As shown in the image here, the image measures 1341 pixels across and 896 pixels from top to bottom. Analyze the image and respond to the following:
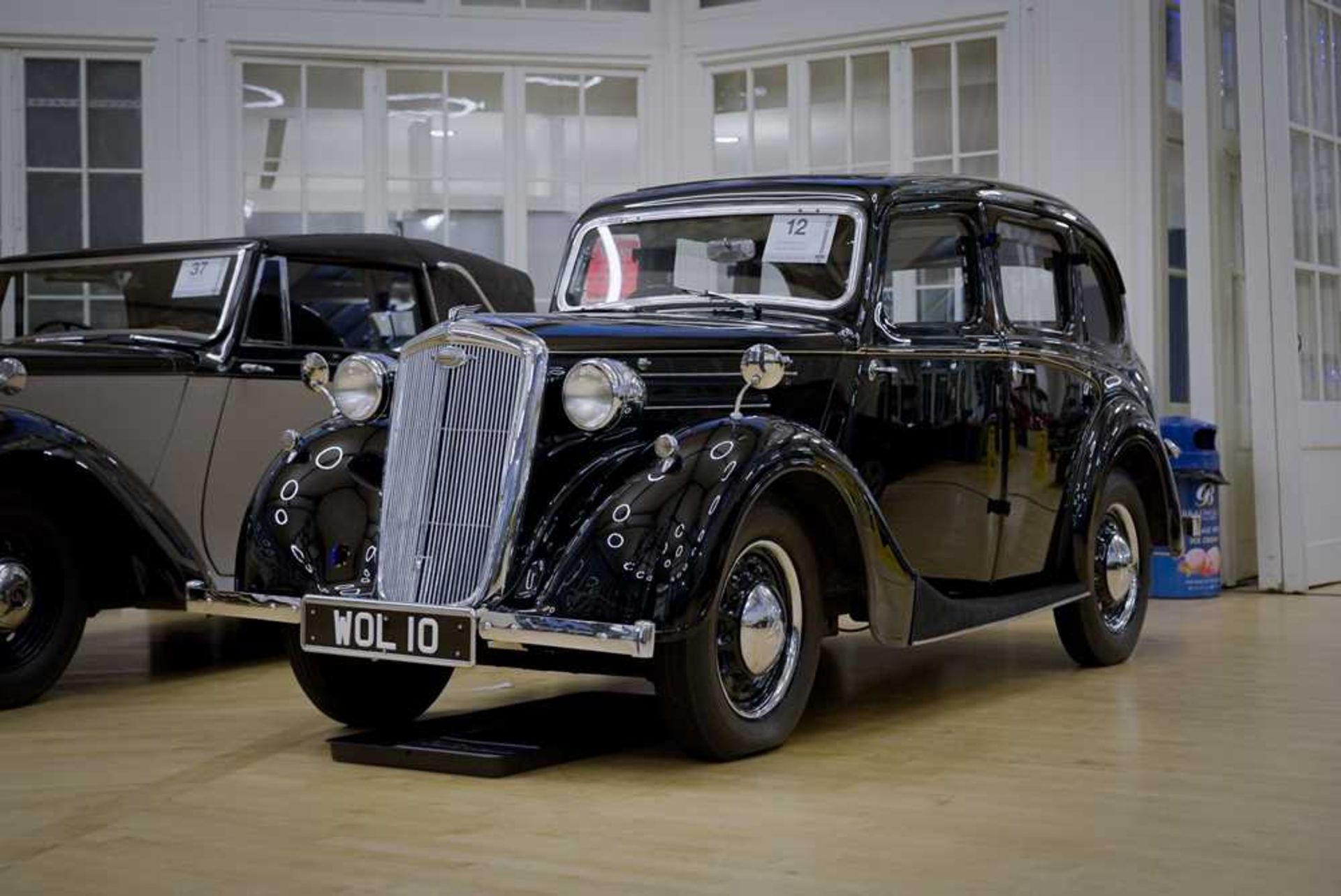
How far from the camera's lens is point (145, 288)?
6055 mm

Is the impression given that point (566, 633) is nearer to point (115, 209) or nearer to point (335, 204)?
point (335, 204)

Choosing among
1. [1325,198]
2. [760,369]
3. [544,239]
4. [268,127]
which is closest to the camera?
[760,369]

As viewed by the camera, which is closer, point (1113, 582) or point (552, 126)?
point (1113, 582)

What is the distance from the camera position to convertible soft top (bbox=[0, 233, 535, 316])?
6.09m

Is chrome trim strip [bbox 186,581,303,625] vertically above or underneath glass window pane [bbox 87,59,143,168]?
underneath

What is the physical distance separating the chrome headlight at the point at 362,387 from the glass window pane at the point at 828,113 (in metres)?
5.45

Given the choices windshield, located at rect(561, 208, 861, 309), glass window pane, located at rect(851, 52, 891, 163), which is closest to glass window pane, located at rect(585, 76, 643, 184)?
glass window pane, located at rect(851, 52, 891, 163)

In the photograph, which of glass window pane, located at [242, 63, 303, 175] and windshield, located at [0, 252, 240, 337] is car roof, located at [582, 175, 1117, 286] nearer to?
windshield, located at [0, 252, 240, 337]

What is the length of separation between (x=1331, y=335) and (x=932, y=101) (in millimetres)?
2454

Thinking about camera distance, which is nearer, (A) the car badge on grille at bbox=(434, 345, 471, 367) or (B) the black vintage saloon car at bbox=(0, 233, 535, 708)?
(A) the car badge on grille at bbox=(434, 345, 471, 367)

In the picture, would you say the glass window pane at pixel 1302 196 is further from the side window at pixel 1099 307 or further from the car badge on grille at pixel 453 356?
the car badge on grille at pixel 453 356

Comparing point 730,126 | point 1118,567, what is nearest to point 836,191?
point 1118,567

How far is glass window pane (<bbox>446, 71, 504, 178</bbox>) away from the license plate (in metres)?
6.01

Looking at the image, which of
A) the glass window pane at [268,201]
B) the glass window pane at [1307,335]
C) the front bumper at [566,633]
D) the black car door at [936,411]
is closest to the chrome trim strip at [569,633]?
the front bumper at [566,633]
